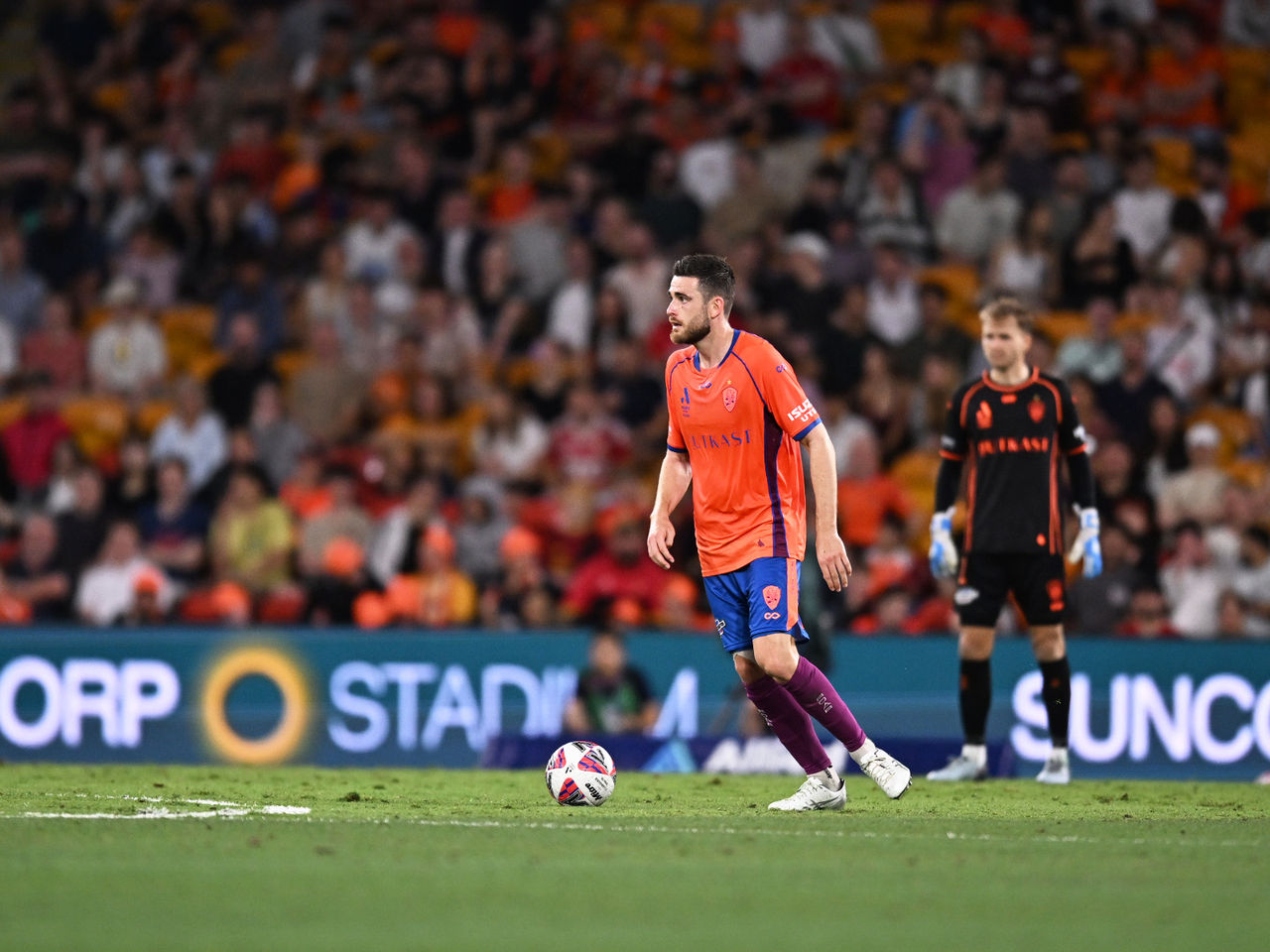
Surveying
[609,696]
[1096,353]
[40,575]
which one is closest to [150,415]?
[40,575]

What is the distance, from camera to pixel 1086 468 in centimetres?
1077

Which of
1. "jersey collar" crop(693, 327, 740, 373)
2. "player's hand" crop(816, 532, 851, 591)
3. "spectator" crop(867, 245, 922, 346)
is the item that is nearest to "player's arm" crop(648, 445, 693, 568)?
"jersey collar" crop(693, 327, 740, 373)

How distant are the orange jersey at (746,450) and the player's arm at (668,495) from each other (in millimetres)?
197

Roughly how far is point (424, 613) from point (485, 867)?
848cm

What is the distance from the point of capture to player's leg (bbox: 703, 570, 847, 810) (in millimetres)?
8430

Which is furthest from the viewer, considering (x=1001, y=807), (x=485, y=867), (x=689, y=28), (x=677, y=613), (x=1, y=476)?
(x=689, y=28)

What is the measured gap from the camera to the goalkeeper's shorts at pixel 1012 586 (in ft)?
34.7

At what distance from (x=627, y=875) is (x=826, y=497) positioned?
2347 mm

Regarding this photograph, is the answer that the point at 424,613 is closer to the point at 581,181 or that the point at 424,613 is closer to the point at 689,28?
the point at 581,181

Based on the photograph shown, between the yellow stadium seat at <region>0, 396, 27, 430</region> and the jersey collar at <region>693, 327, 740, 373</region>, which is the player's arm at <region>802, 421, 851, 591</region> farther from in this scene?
the yellow stadium seat at <region>0, 396, 27, 430</region>

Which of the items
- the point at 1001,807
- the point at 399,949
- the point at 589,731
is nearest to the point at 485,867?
the point at 399,949

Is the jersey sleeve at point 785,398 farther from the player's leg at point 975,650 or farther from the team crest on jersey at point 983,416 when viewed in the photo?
the player's leg at point 975,650

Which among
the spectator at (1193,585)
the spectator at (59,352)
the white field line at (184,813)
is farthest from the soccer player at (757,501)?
the spectator at (59,352)

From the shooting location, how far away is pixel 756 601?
8281 mm
